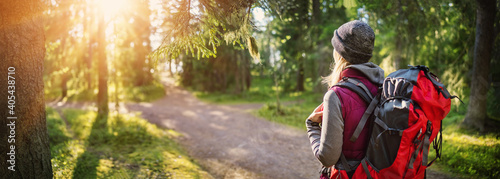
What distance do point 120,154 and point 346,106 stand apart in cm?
630

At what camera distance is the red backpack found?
5.59 ft

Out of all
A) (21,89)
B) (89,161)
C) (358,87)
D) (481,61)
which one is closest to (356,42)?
(358,87)

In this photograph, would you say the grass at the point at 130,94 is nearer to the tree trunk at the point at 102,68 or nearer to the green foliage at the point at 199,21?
the tree trunk at the point at 102,68

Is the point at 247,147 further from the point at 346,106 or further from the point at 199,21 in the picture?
the point at 346,106

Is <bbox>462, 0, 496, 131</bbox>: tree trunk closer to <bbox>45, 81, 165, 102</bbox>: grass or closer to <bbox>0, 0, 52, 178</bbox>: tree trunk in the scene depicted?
<bbox>0, 0, 52, 178</bbox>: tree trunk

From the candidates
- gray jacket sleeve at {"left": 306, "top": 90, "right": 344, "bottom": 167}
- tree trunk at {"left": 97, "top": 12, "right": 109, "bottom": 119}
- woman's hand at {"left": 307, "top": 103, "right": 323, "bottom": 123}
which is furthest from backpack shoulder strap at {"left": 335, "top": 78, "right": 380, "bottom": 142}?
tree trunk at {"left": 97, "top": 12, "right": 109, "bottom": 119}

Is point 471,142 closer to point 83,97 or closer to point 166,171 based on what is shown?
point 166,171

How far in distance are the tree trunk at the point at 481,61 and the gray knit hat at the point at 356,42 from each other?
7631 millimetres

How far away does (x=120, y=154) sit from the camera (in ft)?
22.0

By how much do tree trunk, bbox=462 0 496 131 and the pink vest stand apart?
787 cm

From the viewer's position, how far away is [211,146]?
8.25 meters

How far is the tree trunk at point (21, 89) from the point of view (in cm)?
325

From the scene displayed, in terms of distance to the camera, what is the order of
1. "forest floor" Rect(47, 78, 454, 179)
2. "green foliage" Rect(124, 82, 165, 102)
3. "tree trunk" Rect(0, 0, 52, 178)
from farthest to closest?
"green foliage" Rect(124, 82, 165, 102) → "forest floor" Rect(47, 78, 454, 179) → "tree trunk" Rect(0, 0, 52, 178)

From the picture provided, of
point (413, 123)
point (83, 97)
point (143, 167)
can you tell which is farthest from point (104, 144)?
point (83, 97)
